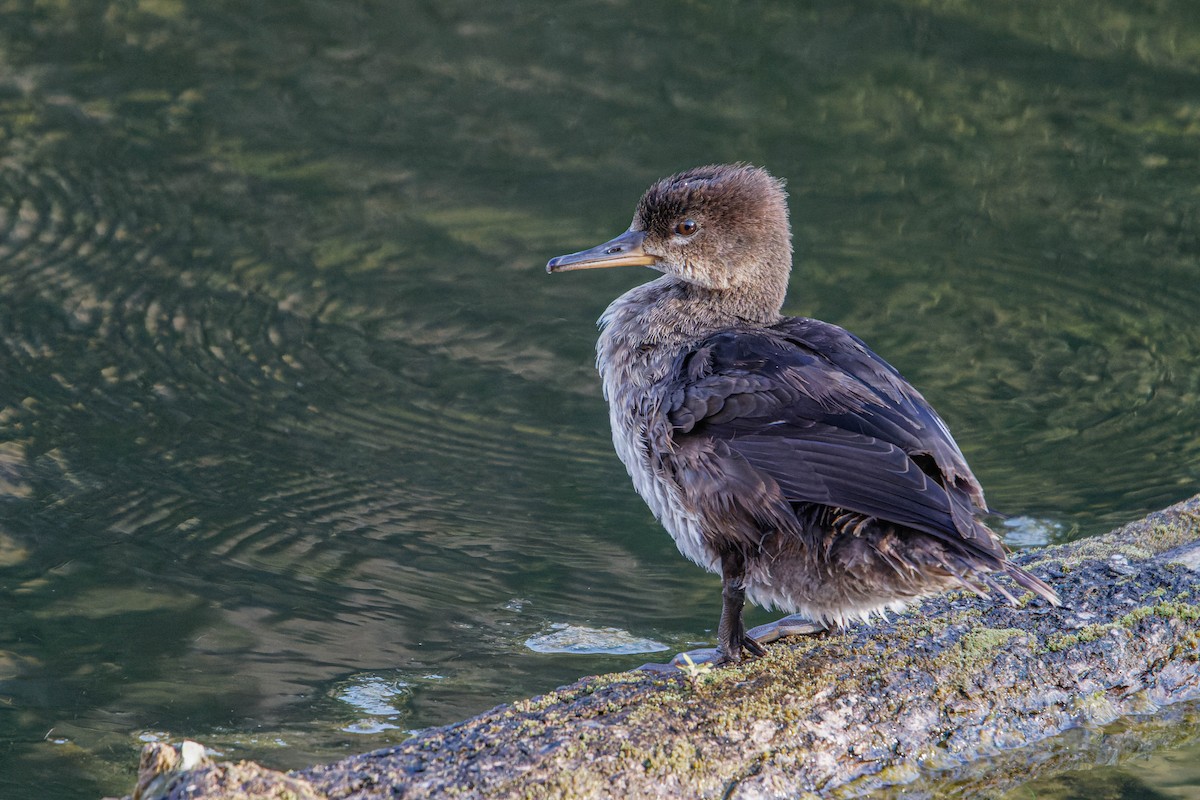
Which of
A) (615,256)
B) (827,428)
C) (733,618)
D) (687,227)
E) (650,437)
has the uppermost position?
(687,227)

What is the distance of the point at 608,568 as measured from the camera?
586 cm

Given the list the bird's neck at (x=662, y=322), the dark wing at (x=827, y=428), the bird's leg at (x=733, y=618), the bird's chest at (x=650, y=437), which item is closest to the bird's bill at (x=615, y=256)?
the bird's neck at (x=662, y=322)

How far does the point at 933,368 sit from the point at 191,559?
3.78 metres

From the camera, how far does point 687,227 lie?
16.0ft

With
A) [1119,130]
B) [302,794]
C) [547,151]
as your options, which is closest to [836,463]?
[302,794]

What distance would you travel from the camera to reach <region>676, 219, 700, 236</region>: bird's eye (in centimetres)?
487

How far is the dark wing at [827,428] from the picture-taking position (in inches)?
141

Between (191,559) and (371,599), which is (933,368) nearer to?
(371,599)

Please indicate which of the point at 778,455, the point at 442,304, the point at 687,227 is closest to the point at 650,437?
the point at 778,455

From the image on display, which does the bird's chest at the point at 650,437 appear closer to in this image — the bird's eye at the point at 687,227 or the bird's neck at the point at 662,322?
the bird's neck at the point at 662,322

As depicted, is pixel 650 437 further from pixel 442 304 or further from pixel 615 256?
pixel 442 304

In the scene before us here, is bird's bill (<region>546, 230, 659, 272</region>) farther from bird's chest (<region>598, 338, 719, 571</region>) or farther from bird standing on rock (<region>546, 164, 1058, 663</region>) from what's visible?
bird's chest (<region>598, 338, 719, 571</region>)

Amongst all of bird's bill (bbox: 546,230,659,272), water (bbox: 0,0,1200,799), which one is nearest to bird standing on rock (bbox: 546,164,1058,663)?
bird's bill (bbox: 546,230,659,272)

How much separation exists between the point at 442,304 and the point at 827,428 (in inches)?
172
